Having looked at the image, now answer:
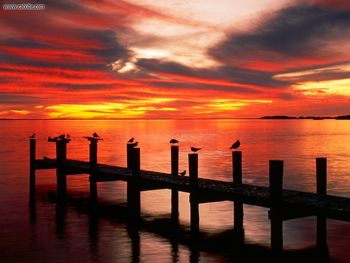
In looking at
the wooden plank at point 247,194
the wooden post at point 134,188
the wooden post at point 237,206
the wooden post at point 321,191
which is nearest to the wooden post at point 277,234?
the wooden plank at point 247,194

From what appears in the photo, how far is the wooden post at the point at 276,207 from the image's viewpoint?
14.3m

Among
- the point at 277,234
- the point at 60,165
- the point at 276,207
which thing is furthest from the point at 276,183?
the point at 60,165

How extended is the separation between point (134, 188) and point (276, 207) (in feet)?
26.1

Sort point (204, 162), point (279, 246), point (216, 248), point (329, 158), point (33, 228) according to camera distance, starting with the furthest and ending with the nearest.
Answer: point (329, 158) → point (204, 162) → point (33, 228) → point (216, 248) → point (279, 246)

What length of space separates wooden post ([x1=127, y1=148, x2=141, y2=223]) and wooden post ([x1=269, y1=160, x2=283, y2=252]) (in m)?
7.37

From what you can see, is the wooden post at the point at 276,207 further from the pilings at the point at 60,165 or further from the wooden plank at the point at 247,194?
the pilings at the point at 60,165

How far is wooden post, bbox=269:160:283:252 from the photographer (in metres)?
14.3

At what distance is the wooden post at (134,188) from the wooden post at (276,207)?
7.37m

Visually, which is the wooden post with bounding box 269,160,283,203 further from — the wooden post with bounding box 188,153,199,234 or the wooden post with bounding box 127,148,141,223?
the wooden post with bounding box 127,148,141,223

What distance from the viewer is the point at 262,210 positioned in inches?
Result: 934

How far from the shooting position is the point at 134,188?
21188 mm

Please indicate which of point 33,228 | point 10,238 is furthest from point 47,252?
point 33,228

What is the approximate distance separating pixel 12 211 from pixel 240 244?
12282 millimetres

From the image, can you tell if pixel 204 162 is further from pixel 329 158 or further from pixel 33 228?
pixel 33 228
